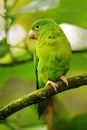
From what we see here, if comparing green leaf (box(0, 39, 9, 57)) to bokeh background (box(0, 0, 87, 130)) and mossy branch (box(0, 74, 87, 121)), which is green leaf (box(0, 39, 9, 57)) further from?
mossy branch (box(0, 74, 87, 121))

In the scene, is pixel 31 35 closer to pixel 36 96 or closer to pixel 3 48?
pixel 3 48

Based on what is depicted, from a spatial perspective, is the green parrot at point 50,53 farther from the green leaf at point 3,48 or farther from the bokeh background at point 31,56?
the green leaf at point 3,48

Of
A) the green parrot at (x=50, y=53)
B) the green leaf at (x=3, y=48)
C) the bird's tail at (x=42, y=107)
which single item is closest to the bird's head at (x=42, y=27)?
the green parrot at (x=50, y=53)

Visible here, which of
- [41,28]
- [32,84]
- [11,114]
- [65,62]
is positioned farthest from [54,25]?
[11,114]

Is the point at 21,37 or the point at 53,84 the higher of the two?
the point at 21,37

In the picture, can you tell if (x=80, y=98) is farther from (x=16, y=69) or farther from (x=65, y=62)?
(x=16, y=69)

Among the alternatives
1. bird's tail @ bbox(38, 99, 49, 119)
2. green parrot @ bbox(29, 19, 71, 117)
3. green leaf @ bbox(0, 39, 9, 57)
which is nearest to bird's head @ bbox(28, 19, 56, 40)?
green parrot @ bbox(29, 19, 71, 117)
